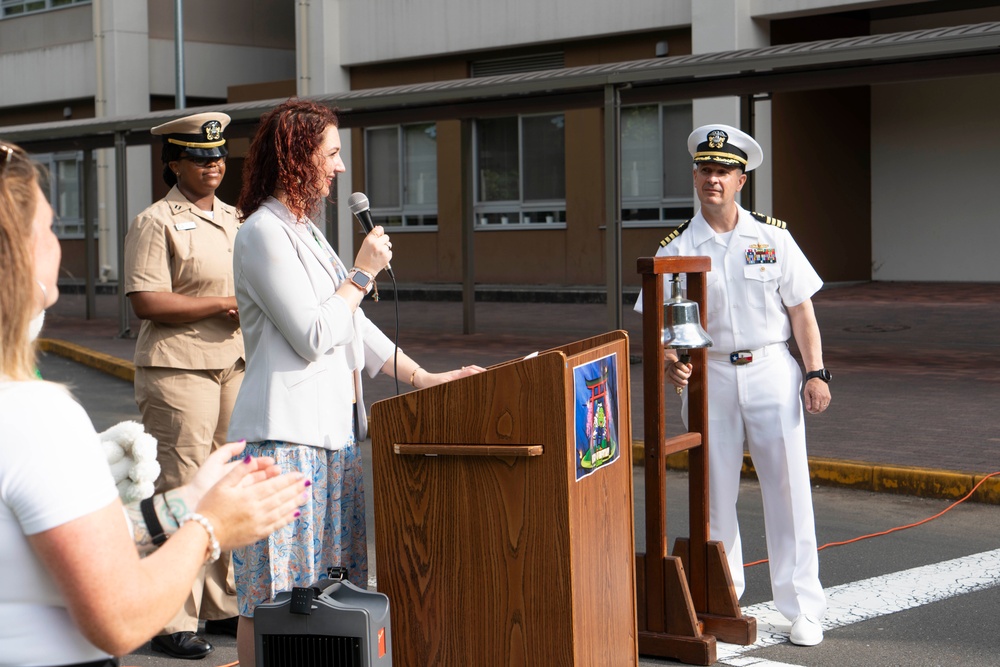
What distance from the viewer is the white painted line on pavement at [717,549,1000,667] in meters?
5.26

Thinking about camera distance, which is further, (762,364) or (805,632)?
(762,364)

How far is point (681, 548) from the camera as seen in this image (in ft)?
17.1

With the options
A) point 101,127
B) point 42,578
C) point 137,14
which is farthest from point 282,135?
point 137,14

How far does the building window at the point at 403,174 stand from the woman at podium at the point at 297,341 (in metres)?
23.4

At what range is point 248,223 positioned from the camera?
154 inches

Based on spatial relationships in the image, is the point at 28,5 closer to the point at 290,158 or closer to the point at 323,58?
the point at 323,58

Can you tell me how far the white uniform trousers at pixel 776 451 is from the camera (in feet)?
17.0

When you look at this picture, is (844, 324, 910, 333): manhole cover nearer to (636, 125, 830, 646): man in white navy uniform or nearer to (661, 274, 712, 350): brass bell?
(636, 125, 830, 646): man in white navy uniform

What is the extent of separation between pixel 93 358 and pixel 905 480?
1098 centimetres

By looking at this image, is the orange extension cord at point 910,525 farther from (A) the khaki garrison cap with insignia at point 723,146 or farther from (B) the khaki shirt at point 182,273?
(B) the khaki shirt at point 182,273

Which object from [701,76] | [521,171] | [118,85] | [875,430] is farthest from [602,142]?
[875,430]

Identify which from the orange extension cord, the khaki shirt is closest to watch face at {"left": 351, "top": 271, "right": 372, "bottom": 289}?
the khaki shirt

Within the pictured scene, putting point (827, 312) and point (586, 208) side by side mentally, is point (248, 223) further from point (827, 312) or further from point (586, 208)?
point (586, 208)

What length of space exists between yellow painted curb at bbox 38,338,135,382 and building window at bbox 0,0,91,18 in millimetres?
16823
